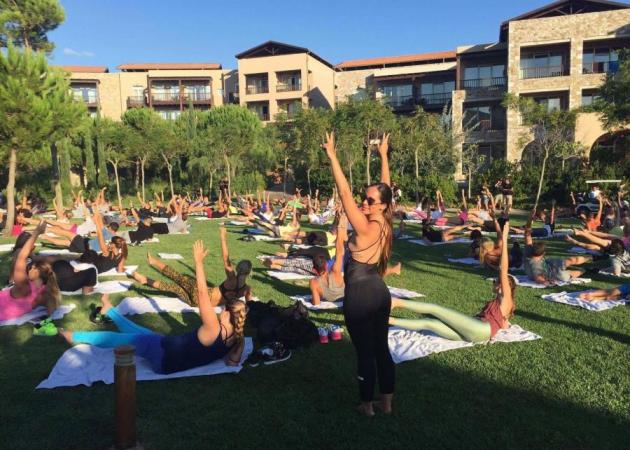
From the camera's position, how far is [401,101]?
44.5m

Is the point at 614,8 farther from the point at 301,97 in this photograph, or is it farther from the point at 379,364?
the point at 379,364

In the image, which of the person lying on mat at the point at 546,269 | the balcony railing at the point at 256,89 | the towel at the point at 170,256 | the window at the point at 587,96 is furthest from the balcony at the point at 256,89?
the person lying on mat at the point at 546,269

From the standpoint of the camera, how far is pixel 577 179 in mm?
24203

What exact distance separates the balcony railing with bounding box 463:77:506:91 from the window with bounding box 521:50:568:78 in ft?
7.54

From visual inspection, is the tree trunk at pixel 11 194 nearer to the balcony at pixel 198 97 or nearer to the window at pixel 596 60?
Result: the window at pixel 596 60

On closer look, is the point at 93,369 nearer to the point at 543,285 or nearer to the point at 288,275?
the point at 288,275

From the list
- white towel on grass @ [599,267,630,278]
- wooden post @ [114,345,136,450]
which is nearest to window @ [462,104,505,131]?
white towel on grass @ [599,267,630,278]

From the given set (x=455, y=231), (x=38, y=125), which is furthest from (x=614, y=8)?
(x=38, y=125)

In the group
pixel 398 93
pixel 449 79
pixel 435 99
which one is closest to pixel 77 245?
pixel 435 99

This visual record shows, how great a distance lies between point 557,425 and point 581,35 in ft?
116

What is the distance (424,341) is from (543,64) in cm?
3471

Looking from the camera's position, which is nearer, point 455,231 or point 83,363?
point 83,363

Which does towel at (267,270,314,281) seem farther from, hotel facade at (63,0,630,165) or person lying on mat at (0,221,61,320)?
hotel facade at (63,0,630,165)

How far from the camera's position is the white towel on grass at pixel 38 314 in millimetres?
6273
